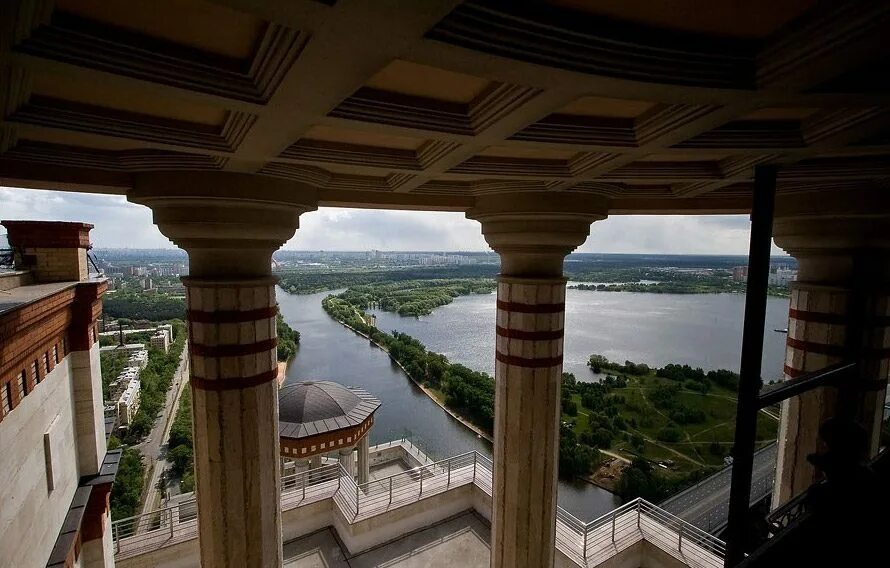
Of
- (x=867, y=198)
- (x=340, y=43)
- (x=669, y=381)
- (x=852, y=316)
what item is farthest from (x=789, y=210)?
(x=669, y=381)

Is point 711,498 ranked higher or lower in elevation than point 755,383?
lower

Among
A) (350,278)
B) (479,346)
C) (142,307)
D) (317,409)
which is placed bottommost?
(479,346)

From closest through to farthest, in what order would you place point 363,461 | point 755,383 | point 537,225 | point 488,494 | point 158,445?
point 755,383
point 537,225
point 488,494
point 363,461
point 158,445

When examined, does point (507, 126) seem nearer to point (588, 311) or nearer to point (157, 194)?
point (157, 194)

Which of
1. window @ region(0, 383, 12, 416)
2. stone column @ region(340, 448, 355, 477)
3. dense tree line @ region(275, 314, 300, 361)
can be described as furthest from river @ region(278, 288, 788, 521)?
window @ region(0, 383, 12, 416)

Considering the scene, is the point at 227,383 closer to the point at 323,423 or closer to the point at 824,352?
the point at 323,423

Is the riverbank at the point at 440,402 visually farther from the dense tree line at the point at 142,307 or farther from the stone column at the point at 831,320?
the dense tree line at the point at 142,307

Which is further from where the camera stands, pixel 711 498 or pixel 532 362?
pixel 711 498

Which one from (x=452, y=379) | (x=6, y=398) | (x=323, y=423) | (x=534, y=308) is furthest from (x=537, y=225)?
(x=452, y=379)
